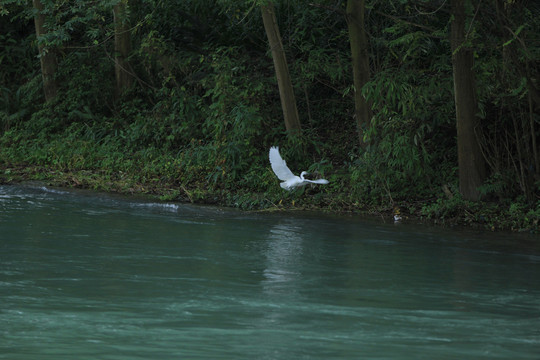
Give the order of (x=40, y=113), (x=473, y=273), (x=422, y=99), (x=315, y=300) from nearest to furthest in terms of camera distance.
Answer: (x=315, y=300) < (x=473, y=273) < (x=422, y=99) < (x=40, y=113)

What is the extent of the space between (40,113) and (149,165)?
4553 mm

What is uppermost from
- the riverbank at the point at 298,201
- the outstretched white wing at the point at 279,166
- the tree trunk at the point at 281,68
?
the tree trunk at the point at 281,68

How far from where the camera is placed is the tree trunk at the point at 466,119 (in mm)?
10234

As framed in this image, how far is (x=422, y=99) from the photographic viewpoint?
1132 centimetres

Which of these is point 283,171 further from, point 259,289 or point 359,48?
point 259,289

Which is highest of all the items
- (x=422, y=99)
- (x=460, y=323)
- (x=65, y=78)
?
(x=65, y=78)

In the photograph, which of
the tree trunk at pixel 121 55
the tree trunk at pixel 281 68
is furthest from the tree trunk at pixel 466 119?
the tree trunk at pixel 121 55

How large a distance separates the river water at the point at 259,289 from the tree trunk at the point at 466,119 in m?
1.10

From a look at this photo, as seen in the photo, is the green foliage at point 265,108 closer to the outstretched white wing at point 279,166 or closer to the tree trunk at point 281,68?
the tree trunk at point 281,68

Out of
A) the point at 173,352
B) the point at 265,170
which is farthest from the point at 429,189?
the point at 173,352

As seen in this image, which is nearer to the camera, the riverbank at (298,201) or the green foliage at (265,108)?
→ the riverbank at (298,201)

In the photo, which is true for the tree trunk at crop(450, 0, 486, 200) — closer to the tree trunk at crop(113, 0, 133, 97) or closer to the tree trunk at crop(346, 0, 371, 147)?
the tree trunk at crop(346, 0, 371, 147)

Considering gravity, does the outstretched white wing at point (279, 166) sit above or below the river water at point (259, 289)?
above

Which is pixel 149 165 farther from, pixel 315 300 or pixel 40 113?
pixel 315 300
